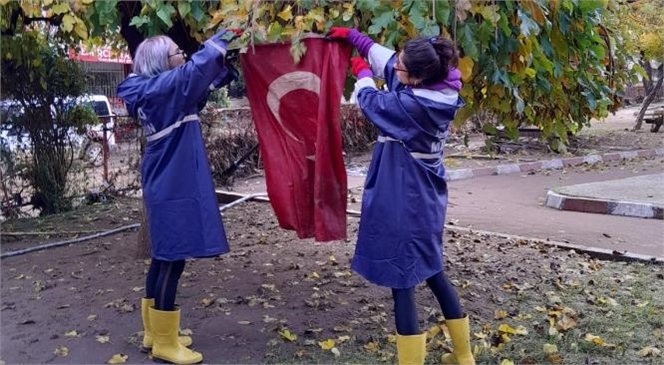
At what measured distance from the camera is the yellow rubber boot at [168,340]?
4074 millimetres

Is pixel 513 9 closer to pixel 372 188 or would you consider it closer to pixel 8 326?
pixel 372 188

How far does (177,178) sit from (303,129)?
31.7 inches

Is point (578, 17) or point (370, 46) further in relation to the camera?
point (578, 17)

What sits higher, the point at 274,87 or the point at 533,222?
the point at 274,87

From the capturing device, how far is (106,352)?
14.5ft

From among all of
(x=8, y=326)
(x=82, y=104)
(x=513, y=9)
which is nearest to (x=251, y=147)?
(x=82, y=104)

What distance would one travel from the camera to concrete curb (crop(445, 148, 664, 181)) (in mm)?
14258

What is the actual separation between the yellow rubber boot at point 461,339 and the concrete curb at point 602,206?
6470 mm

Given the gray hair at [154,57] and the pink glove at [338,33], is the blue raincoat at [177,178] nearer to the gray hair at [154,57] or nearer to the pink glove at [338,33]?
the gray hair at [154,57]

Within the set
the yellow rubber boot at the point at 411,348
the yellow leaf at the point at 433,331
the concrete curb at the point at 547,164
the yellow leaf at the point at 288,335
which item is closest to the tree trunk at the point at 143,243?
the yellow leaf at the point at 288,335

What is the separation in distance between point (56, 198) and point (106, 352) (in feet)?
19.7

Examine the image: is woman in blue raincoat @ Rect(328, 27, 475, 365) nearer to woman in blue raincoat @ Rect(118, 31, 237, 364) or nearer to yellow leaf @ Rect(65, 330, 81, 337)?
woman in blue raincoat @ Rect(118, 31, 237, 364)

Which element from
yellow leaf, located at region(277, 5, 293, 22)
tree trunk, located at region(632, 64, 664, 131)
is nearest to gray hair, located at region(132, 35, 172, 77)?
yellow leaf, located at region(277, 5, 293, 22)

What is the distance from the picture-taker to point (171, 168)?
3975 millimetres
